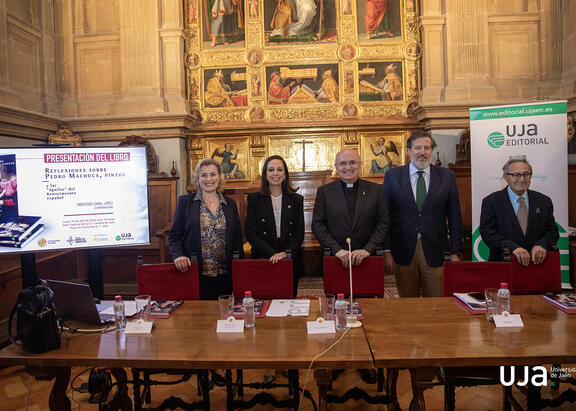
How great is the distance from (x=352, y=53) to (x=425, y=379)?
536cm

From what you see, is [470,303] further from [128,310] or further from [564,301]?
[128,310]

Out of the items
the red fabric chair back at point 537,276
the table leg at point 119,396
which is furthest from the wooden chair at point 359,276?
the table leg at point 119,396

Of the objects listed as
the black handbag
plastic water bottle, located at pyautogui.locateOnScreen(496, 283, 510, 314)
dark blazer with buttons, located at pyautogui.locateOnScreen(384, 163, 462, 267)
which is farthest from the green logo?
the black handbag

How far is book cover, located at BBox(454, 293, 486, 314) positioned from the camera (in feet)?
6.65

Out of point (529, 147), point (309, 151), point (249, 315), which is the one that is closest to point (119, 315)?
point (249, 315)

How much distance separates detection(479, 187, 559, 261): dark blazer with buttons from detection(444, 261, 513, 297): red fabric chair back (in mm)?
516

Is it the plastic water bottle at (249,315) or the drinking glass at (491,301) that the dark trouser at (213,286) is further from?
the drinking glass at (491,301)

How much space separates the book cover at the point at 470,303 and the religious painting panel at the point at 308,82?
4346 millimetres

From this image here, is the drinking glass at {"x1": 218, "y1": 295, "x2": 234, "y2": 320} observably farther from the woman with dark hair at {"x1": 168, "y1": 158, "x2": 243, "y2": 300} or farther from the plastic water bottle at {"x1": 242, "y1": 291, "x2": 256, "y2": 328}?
the woman with dark hair at {"x1": 168, "y1": 158, "x2": 243, "y2": 300}

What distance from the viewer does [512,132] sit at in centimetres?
418

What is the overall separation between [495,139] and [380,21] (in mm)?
2865

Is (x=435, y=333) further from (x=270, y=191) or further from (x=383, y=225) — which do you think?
(x=270, y=191)

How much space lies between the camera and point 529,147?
163 inches

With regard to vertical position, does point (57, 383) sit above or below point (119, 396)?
above
